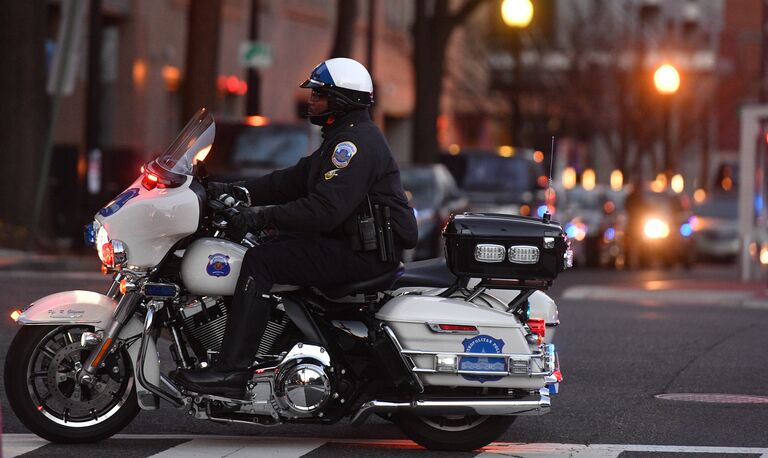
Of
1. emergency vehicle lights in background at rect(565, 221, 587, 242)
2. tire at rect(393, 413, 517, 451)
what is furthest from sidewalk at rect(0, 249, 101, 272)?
tire at rect(393, 413, 517, 451)

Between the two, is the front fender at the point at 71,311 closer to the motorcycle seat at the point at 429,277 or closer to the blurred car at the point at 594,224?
the motorcycle seat at the point at 429,277

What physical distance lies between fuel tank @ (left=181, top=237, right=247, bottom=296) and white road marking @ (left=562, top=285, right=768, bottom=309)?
10.7 m

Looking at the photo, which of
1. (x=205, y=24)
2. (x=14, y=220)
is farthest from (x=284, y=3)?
(x=14, y=220)

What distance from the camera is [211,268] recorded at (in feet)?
27.2

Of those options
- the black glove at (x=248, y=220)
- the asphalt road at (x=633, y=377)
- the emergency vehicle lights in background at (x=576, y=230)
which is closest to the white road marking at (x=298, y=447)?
the asphalt road at (x=633, y=377)

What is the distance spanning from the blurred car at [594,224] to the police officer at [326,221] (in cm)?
2032

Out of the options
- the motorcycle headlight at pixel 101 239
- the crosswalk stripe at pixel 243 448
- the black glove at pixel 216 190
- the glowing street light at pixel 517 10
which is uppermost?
the glowing street light at pixel 517 10

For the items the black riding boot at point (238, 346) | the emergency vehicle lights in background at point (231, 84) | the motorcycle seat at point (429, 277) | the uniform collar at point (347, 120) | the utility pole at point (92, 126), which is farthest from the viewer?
the emergency vehicle lights in background at point (231, 84)

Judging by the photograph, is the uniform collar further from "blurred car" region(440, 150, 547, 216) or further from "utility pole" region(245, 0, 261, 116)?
"utility pole" region(245, 0, 261, 116)

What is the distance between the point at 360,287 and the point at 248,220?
0.66m

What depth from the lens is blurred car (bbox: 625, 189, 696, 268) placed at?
35281 millimetres

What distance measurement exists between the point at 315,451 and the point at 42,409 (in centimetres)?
132

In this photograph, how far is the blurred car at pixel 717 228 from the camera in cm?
4128

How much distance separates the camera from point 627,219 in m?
35.3
